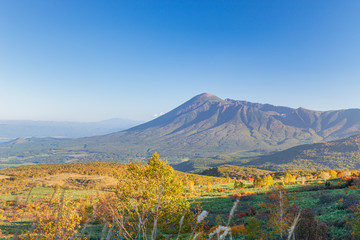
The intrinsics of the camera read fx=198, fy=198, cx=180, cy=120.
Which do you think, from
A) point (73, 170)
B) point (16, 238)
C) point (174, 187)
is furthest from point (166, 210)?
point (73, 170)

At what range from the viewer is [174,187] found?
66.1 ft

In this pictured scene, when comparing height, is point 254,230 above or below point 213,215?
above

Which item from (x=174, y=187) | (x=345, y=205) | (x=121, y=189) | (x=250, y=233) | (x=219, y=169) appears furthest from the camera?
(x=219, y=169)

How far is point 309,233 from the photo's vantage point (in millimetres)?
13734

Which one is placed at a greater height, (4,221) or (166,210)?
(166,210)

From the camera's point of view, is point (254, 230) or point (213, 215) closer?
point (254, 230)

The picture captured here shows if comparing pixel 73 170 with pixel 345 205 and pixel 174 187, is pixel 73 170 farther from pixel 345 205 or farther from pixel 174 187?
pixel 345 205

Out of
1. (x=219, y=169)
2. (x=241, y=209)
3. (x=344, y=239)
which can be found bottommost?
(x=219, y=169)

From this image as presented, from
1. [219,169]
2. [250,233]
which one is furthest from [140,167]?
[219,169]

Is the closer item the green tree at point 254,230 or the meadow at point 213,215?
the meadow at point 213,215

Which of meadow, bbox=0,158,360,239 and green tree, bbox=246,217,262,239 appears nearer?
meadow, bbox=0,158,360,239

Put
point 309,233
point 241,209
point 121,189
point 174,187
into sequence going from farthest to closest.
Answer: point 241,209 < point 174,187 < point 121,189 < point 309,233

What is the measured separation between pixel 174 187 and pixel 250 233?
7.85 m

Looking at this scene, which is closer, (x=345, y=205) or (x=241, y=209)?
(x=345, y=205)
